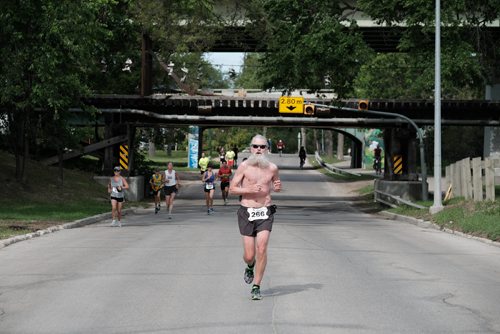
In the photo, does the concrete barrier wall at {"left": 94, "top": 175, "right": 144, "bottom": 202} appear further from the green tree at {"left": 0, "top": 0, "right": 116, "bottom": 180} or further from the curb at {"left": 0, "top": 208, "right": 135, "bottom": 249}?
the curb at {"left": 0, "top": 208, "right": 135, "bottom": 249}

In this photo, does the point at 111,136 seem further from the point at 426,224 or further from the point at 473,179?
the point at 473,179

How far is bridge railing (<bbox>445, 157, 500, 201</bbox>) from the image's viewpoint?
2623 centimetres

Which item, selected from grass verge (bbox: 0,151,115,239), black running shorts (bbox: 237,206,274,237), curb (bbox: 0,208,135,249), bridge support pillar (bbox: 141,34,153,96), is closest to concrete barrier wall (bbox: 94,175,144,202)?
grass verge (bbox: 0,151,115,239)

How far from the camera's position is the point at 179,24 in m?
47.1

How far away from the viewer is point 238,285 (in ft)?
38.5

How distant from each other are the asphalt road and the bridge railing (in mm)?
5251

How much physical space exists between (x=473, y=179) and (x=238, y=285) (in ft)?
57.9

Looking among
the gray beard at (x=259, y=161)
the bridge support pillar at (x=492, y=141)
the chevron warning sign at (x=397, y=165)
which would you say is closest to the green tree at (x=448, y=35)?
the chevron warning sign at (x=397, y=165)

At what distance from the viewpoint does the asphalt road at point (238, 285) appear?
9031mm

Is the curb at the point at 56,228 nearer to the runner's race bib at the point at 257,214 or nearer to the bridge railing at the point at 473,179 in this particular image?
the runner's race bib at the point at 257,214

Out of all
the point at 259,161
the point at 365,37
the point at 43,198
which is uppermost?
the point at 365,37

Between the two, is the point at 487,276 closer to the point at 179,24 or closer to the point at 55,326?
the point at 55,326

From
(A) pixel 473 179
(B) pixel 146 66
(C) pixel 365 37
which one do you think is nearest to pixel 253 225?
(A) pixel 473 179

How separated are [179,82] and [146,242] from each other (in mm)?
33544
